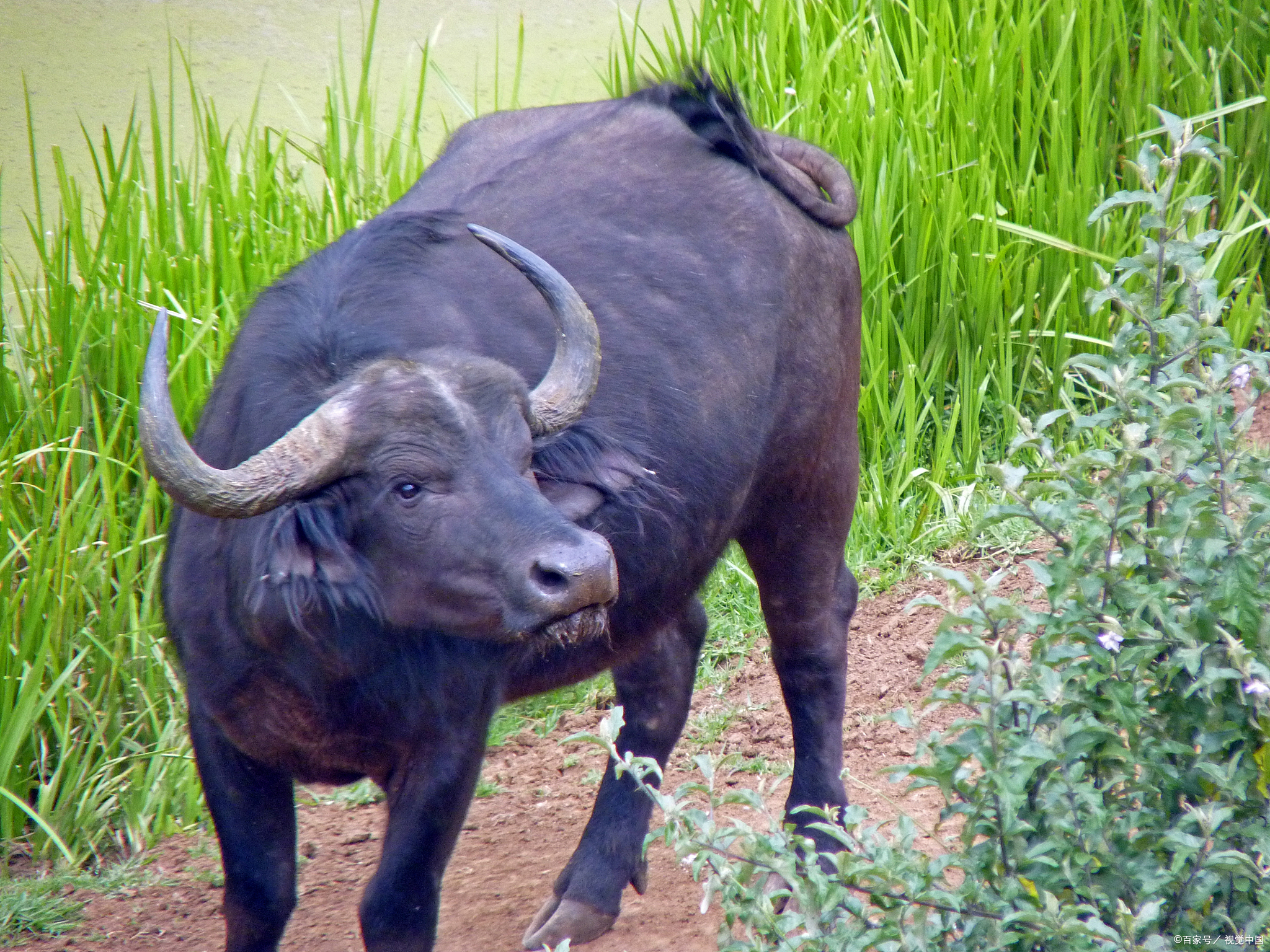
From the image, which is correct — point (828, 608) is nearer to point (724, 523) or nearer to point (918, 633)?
point (724, 523)

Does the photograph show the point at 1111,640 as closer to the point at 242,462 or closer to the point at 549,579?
the point at 549,579

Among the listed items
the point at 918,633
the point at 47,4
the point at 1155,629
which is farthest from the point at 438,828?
the point at 47,4

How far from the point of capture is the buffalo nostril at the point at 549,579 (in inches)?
92.1

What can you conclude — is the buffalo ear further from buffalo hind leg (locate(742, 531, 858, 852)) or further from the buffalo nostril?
buffalo hind leg (locate(742, 531, 858, 852))

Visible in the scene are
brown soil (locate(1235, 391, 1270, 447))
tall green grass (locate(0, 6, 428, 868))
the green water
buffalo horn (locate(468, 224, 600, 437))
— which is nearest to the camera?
buffalo horn (locate(468, 224, 600, 437))

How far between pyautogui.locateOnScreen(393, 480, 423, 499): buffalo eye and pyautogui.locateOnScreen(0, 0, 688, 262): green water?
3034 mm

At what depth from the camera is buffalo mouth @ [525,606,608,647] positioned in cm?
242

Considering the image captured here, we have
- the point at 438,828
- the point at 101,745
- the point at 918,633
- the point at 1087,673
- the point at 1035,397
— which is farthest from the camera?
the point at 1035,397

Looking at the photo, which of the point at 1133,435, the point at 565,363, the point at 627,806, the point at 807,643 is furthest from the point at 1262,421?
the point at 1133,435

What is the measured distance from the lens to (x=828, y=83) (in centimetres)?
532

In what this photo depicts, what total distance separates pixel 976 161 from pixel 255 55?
10.7ft

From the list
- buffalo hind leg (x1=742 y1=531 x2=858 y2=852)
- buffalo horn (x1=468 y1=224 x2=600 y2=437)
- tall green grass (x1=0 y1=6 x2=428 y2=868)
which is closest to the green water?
tall green grass (x1=0 y1=6 x2=428 y2=868)

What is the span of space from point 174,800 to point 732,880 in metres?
2.28
